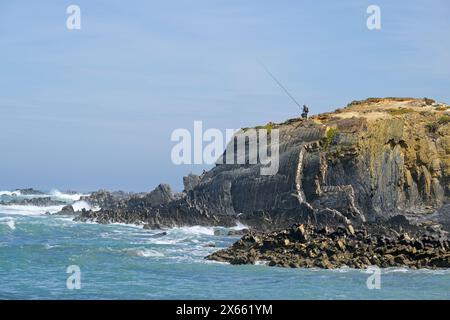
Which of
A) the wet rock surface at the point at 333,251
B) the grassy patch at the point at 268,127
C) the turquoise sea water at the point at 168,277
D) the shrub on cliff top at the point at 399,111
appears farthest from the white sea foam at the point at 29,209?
the wet rock surface at the point at 333,251

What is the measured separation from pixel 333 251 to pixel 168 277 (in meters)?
9.90

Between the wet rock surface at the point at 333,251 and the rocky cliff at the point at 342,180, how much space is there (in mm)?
14998

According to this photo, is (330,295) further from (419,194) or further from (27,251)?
(419,194)

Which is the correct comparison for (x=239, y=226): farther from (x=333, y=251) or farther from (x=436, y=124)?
(x=333, y=251)

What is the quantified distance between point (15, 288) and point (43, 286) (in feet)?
4.13

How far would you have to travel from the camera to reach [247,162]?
72.4m

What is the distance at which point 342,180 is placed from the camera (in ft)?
211

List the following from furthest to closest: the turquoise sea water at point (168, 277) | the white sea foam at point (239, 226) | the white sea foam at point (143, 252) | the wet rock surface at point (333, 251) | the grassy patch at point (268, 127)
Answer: the grassy patch at point (268, 127)
the white sea foam at point (239, 226)
the white sea foam at point (143, 252)
the wet rock surface at point (333, 251)
the turquoise sea water at point (168, 277)

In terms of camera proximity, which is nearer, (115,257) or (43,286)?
(43,286)

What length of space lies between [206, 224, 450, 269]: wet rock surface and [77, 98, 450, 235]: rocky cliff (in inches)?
590

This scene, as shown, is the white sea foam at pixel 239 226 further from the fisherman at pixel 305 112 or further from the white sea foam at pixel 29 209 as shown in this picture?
the white sea foam at pixel 29 209

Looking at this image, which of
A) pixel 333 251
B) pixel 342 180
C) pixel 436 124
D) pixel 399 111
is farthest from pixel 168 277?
pixel 399 111

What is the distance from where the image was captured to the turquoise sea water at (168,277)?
32.1 m
